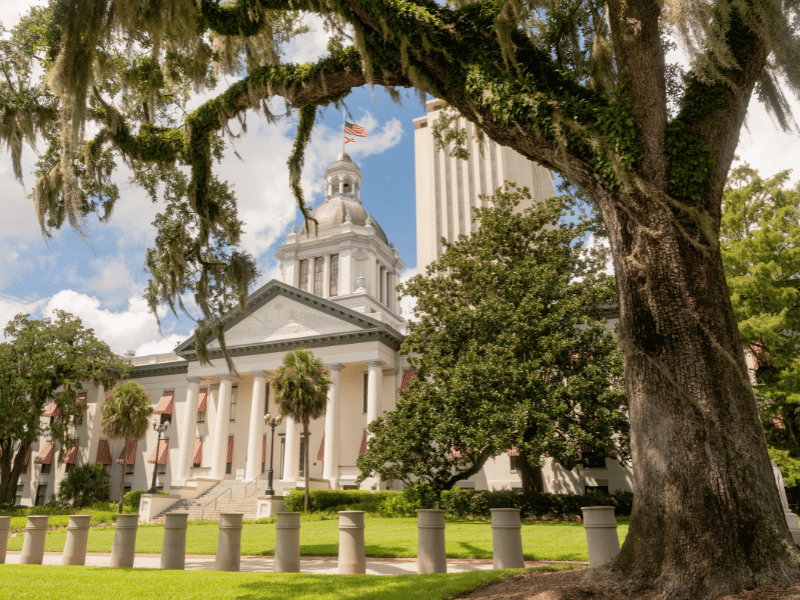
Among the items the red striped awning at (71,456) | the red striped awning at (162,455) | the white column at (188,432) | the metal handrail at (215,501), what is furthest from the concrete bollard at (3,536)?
the red striped awning at (71,456)

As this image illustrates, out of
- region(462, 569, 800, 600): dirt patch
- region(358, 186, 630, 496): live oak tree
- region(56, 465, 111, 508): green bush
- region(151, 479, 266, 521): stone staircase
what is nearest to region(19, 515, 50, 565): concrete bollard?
region(462, 569, 800, 600): dirt patch

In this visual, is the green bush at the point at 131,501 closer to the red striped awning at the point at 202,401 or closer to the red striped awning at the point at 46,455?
the red striped awning at the point at 202,401

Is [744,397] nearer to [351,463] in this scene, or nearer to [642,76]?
[642,76]

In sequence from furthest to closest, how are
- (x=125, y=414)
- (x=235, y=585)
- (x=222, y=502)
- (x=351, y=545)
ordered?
(x=125, y=414)
(x=222, y=502)
(x=351, y=545)
(x=235, y=585)

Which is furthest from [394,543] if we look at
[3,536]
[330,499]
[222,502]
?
[222,502]

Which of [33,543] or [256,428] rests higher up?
[256,428]

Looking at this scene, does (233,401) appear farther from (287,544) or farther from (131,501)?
(287,544)

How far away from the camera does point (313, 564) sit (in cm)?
1138

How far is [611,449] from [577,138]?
720 inches

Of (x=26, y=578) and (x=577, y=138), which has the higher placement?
(x=577, y=138)

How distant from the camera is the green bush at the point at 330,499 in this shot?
27.3 m

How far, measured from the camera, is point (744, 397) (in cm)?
502

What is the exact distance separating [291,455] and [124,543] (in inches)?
915

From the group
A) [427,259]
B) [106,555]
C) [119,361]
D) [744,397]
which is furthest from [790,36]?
[427,259]
